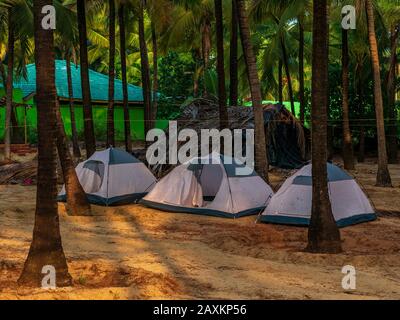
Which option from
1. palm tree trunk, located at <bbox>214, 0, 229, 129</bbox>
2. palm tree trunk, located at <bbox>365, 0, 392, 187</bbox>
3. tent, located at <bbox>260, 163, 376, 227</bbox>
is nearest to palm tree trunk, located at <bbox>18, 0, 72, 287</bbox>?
tent, located at <bbox>260, 163, 376, 227</bbox>

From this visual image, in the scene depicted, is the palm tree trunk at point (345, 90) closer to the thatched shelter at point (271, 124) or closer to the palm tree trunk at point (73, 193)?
the thatched shelter at point (271, 124)

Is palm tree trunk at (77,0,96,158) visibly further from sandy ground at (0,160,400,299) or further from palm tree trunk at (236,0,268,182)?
palm tree trunk at (236,0,268,182)

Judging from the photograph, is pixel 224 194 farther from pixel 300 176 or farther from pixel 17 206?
pixel 17 206

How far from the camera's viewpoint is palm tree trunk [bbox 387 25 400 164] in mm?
28375

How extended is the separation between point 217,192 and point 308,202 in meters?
2.93

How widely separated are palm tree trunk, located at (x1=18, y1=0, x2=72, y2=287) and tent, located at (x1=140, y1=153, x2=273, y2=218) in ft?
23.7

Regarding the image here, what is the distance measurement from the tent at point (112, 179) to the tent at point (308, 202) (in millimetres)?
4235

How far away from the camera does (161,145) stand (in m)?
23.0

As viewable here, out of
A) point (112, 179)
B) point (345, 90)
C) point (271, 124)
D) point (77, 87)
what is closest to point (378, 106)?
point (345, 90)

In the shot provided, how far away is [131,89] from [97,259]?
1260 inches

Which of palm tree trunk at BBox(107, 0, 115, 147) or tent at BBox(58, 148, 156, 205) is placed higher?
palm tree trunk at BBox(107, 0, 115, 147)

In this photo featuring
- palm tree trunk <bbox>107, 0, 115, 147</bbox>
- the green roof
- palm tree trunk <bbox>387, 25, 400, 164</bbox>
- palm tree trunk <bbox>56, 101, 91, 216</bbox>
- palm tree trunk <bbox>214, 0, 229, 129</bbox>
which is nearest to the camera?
palm tree trunk <bbox>56, 101, 91, 216</bbox>

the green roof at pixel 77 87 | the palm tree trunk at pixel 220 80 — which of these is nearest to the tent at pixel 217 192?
the palm tree trunk at pixel 220 80

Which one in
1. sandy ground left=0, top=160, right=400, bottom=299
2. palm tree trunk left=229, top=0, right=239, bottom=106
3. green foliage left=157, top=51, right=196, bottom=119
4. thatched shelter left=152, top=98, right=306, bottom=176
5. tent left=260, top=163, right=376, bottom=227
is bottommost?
sandy ground left=0, top=160, right=400, bottom=299
